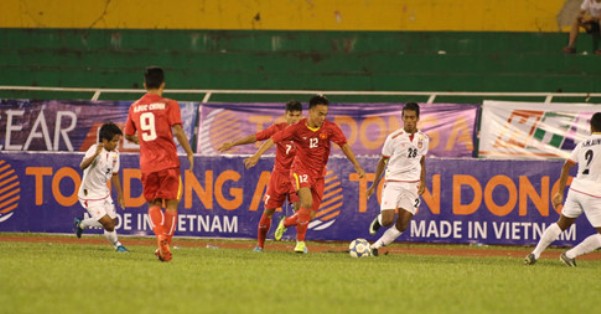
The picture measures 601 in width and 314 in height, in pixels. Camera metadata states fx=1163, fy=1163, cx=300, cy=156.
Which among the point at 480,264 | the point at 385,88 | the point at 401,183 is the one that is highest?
the point at 385,88

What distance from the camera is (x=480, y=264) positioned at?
14.2 meters

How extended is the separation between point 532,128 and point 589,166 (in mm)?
6281

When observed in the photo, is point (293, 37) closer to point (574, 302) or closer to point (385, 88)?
point (385, 88)

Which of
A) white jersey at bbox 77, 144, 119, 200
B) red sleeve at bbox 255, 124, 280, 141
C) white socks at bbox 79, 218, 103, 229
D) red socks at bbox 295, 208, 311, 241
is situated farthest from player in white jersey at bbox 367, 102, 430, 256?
white socks at bbox 79, 218, 103, 229

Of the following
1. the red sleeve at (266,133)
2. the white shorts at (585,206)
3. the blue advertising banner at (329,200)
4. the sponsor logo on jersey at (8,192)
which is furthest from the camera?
the sponsor logo on jersey at (8,192)

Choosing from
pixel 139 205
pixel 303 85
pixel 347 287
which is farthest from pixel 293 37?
pixel 347 287

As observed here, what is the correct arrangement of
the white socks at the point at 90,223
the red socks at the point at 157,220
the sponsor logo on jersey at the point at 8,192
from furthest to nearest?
the sponsor logo on jersey at the point at 8,192, the white socks at the point at 90,223, the red socks at the point at 157,220

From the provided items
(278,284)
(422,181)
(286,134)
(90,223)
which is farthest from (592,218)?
(90,223)

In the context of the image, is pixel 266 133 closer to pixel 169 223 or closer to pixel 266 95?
pixel 169 223

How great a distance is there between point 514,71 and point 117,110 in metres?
7.70

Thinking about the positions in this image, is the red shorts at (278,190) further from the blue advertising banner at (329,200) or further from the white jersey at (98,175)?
the blue advertising banner at (329,200)

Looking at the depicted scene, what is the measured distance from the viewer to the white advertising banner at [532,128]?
19844 mm

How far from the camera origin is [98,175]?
15938 mm

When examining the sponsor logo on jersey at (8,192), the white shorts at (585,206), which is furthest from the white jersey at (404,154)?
the sponsor logo on jersey at (8,192)
